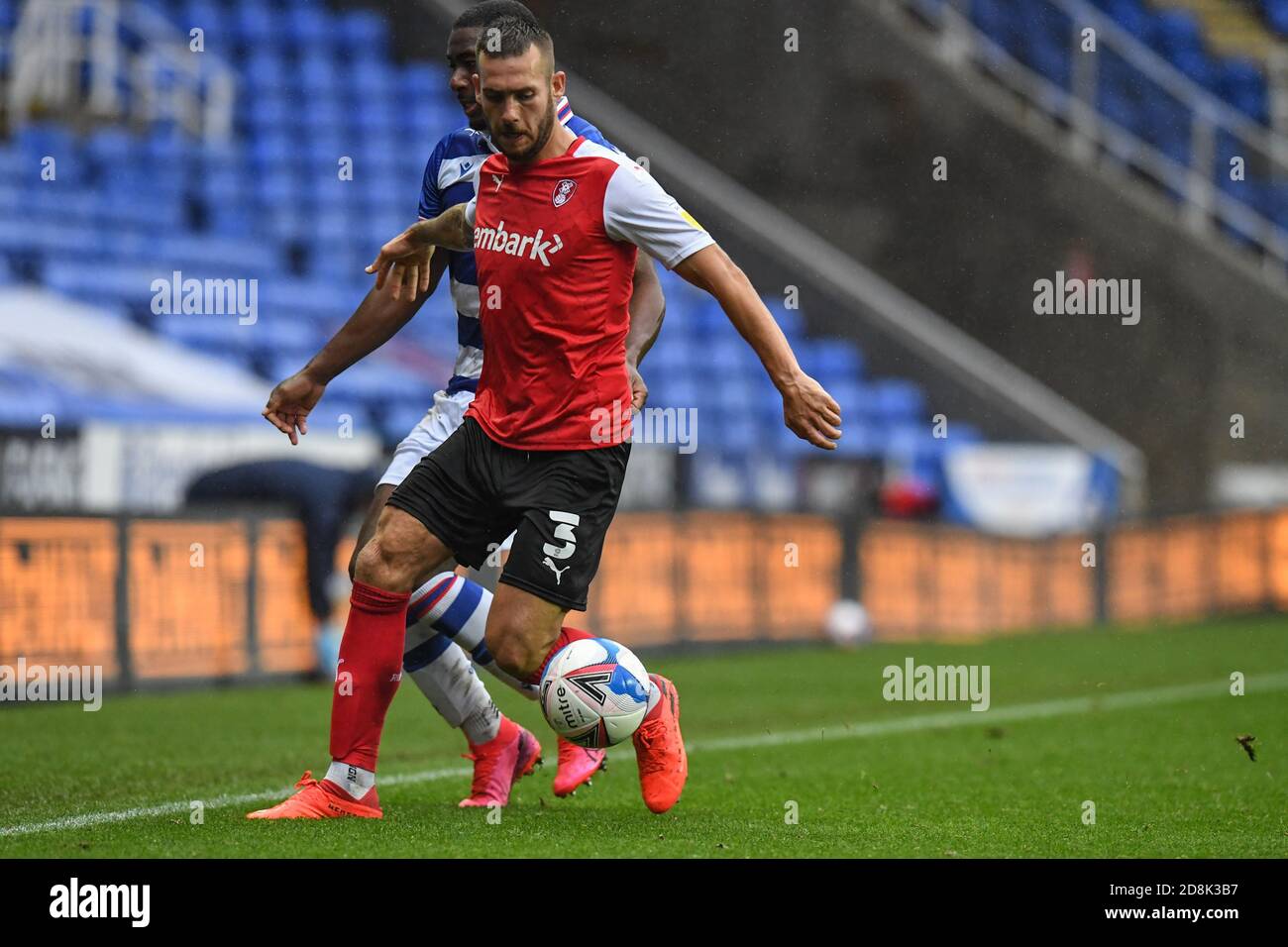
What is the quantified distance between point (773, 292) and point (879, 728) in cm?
959

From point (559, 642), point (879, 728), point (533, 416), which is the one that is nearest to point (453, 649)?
point (559, 642)

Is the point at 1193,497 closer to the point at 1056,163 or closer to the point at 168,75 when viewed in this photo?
the point at 1056,163

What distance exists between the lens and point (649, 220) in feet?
15.9

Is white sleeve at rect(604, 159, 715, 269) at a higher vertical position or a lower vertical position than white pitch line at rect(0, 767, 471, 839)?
higher

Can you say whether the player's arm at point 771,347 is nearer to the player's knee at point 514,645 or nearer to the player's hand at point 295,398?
the player's knee at point 514,645

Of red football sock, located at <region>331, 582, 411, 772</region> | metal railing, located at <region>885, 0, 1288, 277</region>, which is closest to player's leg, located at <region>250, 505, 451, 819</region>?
red football sock, located at <region>331, 582, 411, 772</region>

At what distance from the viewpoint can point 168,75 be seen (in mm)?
16062

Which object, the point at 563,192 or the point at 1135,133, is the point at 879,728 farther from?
the point at 1135,133

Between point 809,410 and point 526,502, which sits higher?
point 809,410

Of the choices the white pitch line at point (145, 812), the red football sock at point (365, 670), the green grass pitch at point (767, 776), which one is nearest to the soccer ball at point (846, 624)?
the green grass pitch at point (767, 776)

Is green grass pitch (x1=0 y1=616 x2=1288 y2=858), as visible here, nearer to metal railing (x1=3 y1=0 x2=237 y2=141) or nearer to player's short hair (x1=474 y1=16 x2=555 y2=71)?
player's short hair (x1=474 y1=16 x2=555 y2=71)

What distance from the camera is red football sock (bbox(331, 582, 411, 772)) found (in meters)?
5.11

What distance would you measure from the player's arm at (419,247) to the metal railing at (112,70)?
1093cm

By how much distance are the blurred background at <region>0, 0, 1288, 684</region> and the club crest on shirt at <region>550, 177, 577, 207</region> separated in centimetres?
582
